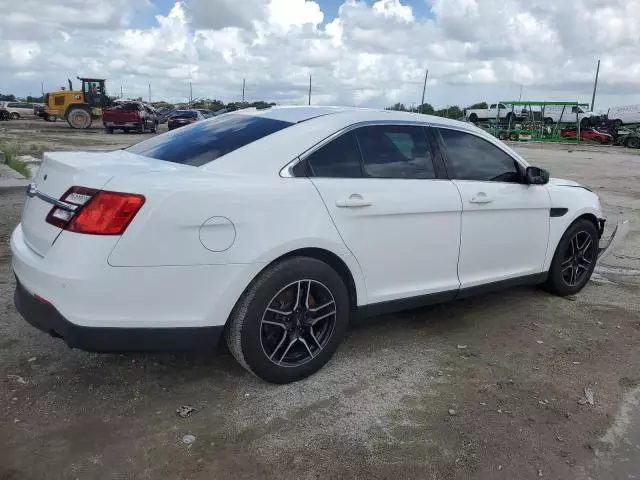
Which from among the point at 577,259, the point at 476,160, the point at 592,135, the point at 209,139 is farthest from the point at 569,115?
the point at 209,139

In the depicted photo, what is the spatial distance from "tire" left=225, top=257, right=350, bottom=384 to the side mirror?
76.8 inches

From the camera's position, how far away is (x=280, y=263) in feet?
10.2

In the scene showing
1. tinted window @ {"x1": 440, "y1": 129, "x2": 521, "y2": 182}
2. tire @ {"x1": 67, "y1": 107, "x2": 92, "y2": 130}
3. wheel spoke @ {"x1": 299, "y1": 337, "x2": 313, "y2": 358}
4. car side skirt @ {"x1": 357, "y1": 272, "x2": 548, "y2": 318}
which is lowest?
wheel spoke @ {"x1": 299, "y1": 337, "x2": 313, "y2": 358}

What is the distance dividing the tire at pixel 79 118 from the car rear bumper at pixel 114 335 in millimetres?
37620

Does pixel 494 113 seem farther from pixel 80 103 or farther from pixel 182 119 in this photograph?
pixel 80 103

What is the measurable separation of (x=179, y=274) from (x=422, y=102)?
53513 mm

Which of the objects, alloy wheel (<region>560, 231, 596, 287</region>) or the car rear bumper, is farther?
alloy wheel (<region>560, 231, 596, 287</region>)

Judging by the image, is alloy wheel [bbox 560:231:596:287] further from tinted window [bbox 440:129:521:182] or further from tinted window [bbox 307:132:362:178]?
tinted window [bbox 307:132:362:178]

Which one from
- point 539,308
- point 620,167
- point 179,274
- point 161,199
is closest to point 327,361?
point 179,274

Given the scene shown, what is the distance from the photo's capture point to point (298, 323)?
10.8 feet

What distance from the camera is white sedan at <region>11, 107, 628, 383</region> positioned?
2732 mm

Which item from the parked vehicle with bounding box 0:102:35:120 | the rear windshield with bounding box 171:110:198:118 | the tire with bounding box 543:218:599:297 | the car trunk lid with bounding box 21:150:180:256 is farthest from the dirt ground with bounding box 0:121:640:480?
the parked vehicle with bounding box 0:102:35:120

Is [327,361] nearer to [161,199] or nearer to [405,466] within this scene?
[405,466]

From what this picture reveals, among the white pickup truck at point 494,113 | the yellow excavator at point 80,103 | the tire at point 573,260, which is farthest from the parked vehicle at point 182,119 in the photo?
the tire at point 573,260
